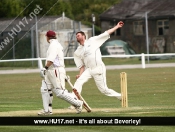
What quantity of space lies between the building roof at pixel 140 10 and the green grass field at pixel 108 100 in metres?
24.4

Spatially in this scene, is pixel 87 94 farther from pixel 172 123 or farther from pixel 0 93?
pixel 172 123

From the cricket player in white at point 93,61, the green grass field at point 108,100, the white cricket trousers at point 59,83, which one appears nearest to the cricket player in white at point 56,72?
the white cricket trousers at point 59,83

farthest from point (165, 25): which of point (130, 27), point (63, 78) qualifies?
point (63, 78)

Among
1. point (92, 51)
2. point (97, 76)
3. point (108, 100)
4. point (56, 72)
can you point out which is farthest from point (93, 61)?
point (108, 100)

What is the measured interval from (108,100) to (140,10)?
43065mm

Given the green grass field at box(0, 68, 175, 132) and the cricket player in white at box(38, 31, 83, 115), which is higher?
the cricket player in white at box(38, 31, 83, 115)

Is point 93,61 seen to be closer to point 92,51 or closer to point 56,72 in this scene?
point 92,51

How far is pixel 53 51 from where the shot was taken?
16578mm

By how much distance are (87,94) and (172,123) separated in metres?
15.4

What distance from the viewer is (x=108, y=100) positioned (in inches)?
893

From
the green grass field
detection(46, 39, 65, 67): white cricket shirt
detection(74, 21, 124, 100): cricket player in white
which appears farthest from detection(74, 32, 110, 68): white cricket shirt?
detection(46, 39, 65, 67): white cricket shirt

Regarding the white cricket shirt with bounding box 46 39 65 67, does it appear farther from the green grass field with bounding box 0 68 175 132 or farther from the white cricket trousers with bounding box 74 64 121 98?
the white cricket trousers with bounding box 74 64 121 98

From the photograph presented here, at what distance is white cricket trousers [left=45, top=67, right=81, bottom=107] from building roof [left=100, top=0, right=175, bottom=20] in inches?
1674

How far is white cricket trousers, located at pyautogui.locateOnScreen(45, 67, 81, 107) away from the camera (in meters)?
16.7
